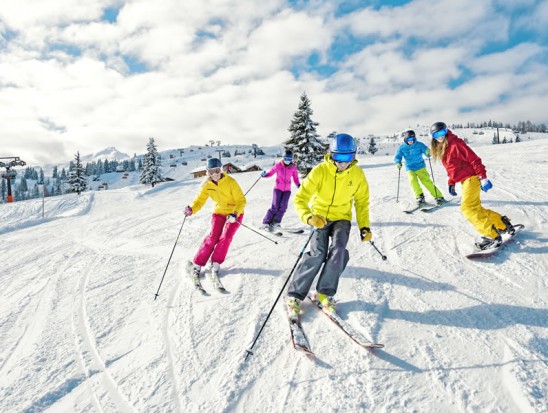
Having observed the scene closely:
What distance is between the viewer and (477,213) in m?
4.96

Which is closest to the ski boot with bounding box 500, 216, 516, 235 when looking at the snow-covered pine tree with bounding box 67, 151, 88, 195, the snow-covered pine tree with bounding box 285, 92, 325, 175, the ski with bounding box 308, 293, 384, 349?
the ski with bounding box 308, 293, 384, 349

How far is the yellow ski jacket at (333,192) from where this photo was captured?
3.89 meters

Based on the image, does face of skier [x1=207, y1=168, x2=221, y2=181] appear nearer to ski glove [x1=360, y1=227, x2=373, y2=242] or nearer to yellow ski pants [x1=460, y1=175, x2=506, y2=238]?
ski glove [x1=360, y1=227, x2=373, y2=242]

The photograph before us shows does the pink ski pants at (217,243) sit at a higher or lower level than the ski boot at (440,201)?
lower

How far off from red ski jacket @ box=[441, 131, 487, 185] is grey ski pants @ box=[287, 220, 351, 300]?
277 centimetres

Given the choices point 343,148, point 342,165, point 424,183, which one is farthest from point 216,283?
point 424,183

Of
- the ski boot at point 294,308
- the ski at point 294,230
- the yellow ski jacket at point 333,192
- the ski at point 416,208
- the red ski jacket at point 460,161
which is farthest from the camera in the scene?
the ski at point 416,208

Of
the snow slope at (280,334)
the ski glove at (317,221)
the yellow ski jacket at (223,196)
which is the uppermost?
the yellow ski jacket at (223,196)

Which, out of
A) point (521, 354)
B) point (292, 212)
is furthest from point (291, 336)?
point (292, 212)

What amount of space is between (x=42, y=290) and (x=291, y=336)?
431 centimetres

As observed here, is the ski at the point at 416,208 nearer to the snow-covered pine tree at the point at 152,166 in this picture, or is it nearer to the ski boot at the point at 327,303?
the ski boot at the point at 327,303

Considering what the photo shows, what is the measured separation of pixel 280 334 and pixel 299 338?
0.86 feet

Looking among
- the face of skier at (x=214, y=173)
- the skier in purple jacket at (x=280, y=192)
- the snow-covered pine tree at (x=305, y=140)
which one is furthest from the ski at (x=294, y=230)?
the snow-covered pine tree at (x=305, y=140)

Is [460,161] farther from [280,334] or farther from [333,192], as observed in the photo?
[280,334]
